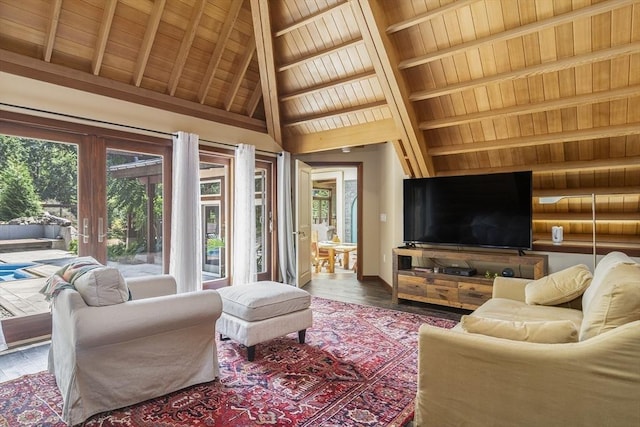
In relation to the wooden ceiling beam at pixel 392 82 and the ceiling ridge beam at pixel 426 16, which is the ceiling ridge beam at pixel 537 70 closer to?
the wooden ceiling beam at pixel 392 82

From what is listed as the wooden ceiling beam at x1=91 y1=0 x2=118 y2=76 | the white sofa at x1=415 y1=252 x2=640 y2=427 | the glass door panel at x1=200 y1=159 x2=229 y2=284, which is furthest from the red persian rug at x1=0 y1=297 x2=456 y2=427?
the wooden ceiling beam at x1=91 y1=0 x2=118 y2=76

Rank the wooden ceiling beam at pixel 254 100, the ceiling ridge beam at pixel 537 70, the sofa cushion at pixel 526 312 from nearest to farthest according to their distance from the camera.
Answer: the sofa cushion at pixel 526 312
the ceiling ridge beam at pixel 537 70
the wooden ceiling beam at pixel 254 100

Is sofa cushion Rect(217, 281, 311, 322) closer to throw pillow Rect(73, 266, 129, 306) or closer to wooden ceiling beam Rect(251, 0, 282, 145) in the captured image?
throw pillow Rect(73, 266, 129, 306)

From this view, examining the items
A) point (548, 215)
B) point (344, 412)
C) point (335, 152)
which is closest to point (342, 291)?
point (335, 152)

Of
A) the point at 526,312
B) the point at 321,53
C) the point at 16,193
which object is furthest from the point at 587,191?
the point at 16,193

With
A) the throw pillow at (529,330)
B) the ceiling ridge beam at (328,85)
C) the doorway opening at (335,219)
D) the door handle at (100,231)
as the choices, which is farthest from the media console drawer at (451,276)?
the door handle at (100,231)

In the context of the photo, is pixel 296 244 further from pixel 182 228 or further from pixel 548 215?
pixel 548 215

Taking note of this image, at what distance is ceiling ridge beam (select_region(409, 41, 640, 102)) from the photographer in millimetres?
2883

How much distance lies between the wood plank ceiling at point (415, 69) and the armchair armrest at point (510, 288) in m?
1.44

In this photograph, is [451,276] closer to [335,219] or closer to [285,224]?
[285,224]

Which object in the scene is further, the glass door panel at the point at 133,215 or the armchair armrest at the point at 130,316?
the glass door panel at the point at 133,215

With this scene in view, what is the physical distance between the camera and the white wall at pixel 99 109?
3113 millimetres

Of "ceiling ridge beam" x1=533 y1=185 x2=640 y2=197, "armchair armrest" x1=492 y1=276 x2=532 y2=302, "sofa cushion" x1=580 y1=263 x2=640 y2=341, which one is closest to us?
"sofa cushion" x1=580 y1=263 x2=640 y2=341

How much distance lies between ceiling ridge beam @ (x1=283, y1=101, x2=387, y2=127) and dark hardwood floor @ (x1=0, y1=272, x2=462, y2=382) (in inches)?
96.7
